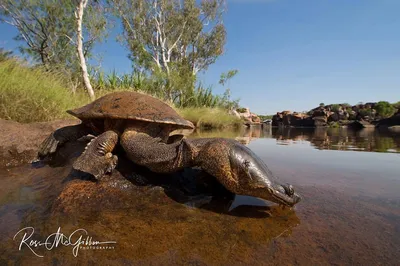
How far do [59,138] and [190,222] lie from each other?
2.07 meters

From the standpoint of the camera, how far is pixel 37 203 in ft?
4.56

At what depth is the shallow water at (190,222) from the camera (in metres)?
0.88

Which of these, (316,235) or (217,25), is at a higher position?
(217,25)

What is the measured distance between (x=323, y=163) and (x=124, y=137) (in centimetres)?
246

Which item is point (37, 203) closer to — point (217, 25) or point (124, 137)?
point (124, 137)

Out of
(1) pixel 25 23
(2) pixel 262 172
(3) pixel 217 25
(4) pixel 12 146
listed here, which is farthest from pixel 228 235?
(3) pixel 217 25

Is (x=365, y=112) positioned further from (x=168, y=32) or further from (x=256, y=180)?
(x=256, y=180)

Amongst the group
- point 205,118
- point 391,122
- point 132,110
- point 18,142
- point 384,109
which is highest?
point 384,109

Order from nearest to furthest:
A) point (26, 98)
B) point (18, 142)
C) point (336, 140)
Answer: point (18, 142)
point (26, 98)
point (336, 140)

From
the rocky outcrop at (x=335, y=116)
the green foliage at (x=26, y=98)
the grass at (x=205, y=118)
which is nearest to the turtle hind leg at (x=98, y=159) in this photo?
the green foliage at (x=26, y=98)

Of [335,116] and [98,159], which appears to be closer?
[98,159]
